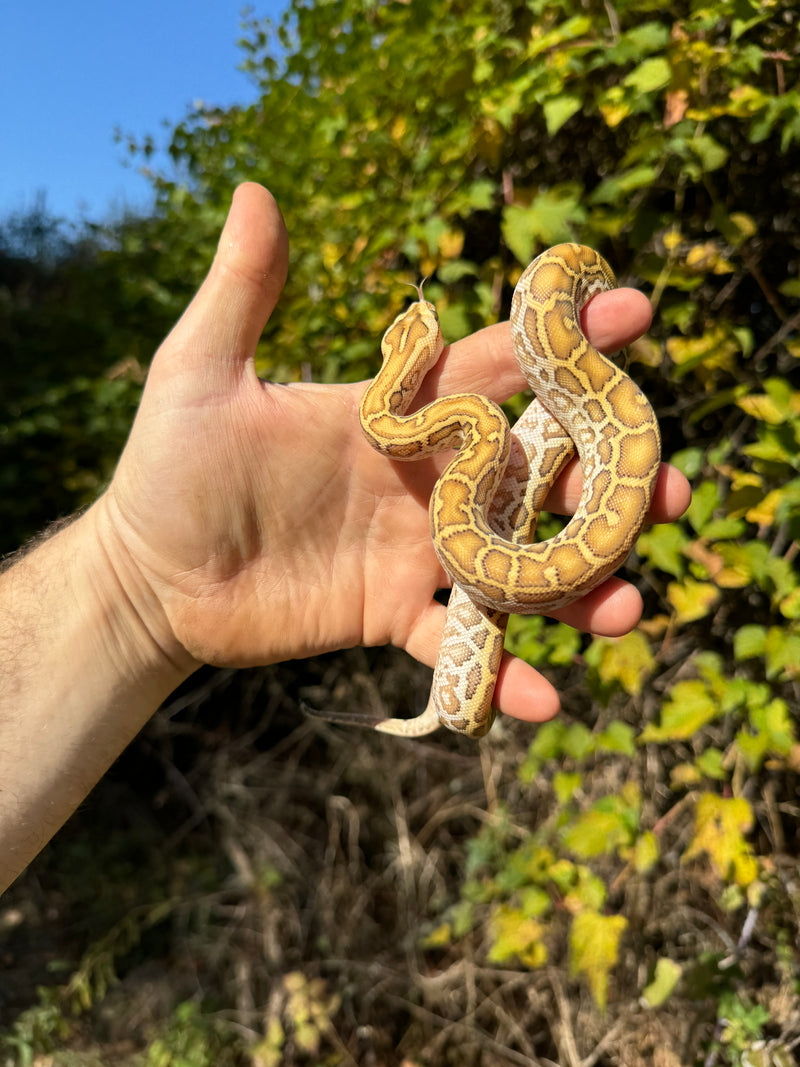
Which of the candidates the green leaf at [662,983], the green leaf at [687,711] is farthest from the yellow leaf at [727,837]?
the green leaf at [662,983]

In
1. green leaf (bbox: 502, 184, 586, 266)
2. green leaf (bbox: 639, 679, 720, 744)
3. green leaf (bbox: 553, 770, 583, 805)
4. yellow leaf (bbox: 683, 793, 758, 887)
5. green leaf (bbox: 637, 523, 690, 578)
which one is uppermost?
green leaf (bbox: 502, 184, 586, 266)

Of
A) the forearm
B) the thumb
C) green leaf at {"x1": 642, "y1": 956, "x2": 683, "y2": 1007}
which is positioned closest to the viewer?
the thumb

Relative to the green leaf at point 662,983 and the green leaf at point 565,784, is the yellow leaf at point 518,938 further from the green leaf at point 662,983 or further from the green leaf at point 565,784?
the green leaf at point 565,784

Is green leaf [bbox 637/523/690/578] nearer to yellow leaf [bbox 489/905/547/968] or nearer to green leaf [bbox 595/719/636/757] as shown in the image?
green leaf [bbox 595/719/636/757]

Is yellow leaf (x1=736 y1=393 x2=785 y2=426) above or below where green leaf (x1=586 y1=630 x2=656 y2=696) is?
above

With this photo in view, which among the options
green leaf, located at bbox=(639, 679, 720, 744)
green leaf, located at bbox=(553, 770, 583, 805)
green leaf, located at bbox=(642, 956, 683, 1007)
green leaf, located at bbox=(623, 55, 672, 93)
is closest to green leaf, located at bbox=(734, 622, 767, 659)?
green leaf, located at bbox=(639, 679, 720, 744)

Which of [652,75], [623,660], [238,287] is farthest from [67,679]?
[652,75]

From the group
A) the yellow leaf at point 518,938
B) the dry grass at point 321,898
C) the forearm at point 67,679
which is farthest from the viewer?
the dry grass at point 321,898
